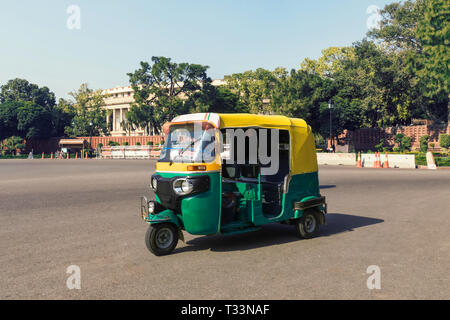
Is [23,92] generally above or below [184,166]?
above

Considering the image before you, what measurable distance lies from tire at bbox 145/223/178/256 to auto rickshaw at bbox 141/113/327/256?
0.05ft

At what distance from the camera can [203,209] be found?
6445 millimetres

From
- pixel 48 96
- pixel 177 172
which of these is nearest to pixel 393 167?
pixel 177 172

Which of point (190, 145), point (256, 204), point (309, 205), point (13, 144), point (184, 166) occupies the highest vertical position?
point (13, 144)

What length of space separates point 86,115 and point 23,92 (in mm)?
36162

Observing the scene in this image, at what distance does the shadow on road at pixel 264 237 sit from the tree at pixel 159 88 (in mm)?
58653

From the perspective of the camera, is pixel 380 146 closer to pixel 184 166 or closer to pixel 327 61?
pixel 327 61

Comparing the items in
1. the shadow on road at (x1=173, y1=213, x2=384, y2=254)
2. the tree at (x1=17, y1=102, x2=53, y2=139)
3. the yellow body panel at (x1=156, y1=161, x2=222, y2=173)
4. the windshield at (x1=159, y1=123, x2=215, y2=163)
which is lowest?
the shadow on road at (x1=173, y1=213, x2=384, y2=254)

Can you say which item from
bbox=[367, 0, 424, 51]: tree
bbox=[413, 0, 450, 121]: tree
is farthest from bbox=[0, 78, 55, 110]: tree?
bbox=[413, 0, 450, 121]: tree

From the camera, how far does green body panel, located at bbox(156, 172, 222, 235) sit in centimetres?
641

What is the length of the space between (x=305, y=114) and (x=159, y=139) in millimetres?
33124

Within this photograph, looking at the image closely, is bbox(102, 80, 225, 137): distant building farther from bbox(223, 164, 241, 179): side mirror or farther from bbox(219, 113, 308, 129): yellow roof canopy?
bbox(223, 164, 241, 179): side mirror

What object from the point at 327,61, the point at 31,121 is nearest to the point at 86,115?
the point at 31,121
